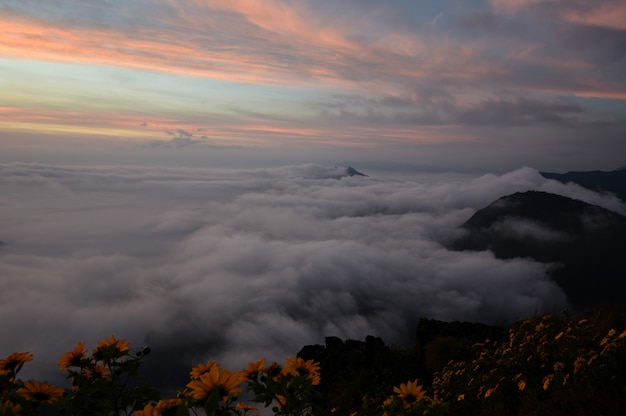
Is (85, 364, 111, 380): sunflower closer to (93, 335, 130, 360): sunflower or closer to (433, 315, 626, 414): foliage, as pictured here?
(93, 335, 130, 360): sunflower

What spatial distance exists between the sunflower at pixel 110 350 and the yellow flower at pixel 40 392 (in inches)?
13.9

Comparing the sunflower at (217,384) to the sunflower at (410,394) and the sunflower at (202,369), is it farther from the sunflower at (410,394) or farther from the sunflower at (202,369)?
the sunflower at (410,394)

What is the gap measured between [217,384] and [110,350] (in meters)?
1.22

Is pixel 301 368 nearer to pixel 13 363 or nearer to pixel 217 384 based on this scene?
pixel 217 384

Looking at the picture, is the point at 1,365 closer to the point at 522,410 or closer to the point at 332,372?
the point at 522,410

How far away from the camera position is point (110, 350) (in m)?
3.02

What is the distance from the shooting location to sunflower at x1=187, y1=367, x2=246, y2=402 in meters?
2.38

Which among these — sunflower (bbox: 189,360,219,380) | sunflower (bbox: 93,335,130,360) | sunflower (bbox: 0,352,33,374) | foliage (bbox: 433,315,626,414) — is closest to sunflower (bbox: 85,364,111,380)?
sunflower (bbox: 93,335,130,360)

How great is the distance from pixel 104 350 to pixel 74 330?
214446 millimetres

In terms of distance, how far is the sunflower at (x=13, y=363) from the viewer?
292 cm

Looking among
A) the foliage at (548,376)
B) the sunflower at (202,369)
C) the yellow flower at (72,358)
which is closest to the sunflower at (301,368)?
the sunflower at (202,369)

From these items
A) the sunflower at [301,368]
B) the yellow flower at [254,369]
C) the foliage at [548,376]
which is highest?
the yellow flower at [254,369]

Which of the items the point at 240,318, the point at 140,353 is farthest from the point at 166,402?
the point at 240,318

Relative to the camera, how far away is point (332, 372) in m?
21.6
